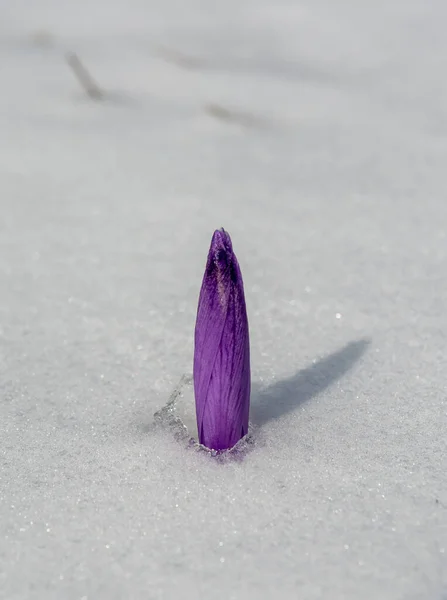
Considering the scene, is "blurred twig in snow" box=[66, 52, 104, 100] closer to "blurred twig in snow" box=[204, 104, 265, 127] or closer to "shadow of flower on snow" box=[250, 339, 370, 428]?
"blurred twig in snow" box=[204, 104, 265, 127]

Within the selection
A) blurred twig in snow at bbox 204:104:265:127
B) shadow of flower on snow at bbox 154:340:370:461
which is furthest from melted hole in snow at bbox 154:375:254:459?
blurred twig in snow at bbox 204:104:265:127

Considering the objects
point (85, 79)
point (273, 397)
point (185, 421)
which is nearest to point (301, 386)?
point (273, 397)

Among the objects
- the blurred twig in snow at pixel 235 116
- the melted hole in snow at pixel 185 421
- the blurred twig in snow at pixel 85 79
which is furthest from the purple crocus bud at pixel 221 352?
the blurred twig in snow at pixel 85 79

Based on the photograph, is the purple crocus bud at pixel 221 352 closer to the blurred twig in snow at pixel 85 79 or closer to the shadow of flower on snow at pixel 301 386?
the shadow of flower on snow at pixel 301 386

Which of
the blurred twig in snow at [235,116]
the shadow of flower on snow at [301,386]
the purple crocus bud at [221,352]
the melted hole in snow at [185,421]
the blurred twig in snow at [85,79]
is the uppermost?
the blurred twig in snow at [85,79]

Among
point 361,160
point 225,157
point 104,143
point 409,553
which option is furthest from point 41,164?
point 409,553

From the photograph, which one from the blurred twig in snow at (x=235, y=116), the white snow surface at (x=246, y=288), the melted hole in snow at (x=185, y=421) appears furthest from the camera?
the blurred twig in snow at (x=235, y=116)

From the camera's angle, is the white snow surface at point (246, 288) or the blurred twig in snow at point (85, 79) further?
the blurred twig in snow at point (85, 79)
